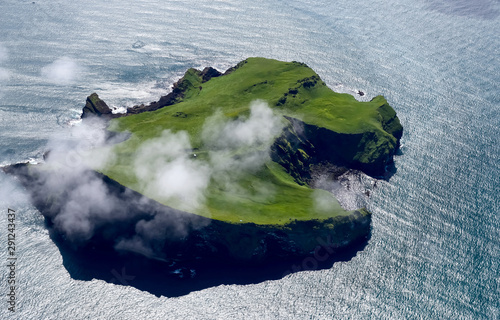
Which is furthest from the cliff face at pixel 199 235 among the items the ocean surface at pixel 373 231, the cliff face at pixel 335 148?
the cliff face at pixel 335 148

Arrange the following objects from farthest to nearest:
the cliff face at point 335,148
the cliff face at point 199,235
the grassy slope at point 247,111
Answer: the cliff face at point 335,148 → the grassy slope at point 247,111 → the cliff face at point 199,235

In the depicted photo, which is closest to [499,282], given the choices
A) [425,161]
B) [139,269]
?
[425,161]

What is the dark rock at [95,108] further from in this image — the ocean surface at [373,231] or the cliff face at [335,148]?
the cliff face at [335,148]

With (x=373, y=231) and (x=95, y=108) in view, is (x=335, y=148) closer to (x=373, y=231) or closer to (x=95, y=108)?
(x=373, y=231)

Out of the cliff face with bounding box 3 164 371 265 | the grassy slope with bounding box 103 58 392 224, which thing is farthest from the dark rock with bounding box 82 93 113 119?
the cliff face with bounding box 3 164 371 265

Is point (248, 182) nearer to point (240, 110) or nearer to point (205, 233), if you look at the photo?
point (205, 233)

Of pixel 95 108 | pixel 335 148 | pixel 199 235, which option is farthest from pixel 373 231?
pixel 95 108

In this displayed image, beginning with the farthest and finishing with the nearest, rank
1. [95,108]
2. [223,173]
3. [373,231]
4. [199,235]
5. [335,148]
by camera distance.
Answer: [95,108] < [335,148] < [223,173] < [373,231] < [199,235]
